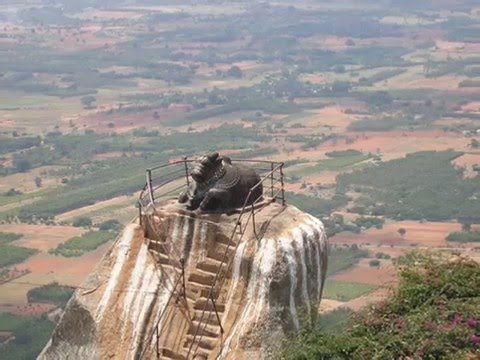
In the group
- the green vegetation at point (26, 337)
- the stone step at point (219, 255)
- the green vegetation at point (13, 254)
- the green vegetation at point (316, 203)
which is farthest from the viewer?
the green vegetation at point (316, 203)

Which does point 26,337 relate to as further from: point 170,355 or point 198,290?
point 170,355

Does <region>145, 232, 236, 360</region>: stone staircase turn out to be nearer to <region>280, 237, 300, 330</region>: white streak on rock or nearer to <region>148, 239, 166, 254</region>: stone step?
<region>148, 239, 166, 254</region>: stone step

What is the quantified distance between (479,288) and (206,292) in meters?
4.49

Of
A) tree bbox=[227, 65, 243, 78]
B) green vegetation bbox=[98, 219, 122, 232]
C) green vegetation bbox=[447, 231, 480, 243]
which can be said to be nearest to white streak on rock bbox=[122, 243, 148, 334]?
green vegetation bbox=[447, 231, 480, 243]

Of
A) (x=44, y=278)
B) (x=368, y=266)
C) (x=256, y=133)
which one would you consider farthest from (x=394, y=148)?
(x=44, y=278)

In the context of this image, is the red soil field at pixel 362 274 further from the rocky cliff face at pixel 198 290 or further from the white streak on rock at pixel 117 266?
the rocky cliff face at pixel 198 290

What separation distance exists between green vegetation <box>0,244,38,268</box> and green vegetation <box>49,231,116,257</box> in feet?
5.57

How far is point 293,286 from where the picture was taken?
63.8 feet

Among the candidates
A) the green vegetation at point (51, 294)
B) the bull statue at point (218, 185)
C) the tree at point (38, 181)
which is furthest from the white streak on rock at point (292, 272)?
the tree at point (38, 181)

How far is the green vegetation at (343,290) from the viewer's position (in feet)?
203

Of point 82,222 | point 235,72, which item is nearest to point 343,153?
point 82,222

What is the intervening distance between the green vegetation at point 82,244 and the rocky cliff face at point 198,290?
61889mm

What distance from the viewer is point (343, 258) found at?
77875 millimetres

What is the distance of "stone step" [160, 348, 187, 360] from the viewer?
62.7 feet
